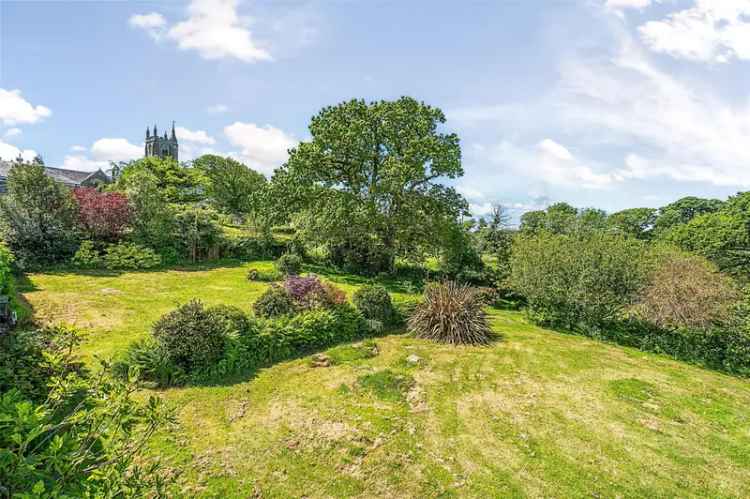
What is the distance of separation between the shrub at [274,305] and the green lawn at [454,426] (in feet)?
6.06

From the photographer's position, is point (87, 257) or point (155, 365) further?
point (87, 257)

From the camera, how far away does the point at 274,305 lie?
11.3 meters

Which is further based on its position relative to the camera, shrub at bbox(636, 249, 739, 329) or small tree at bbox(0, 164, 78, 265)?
small tree at bbox(0, 164, 78, 265)

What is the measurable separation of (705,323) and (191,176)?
41.2m

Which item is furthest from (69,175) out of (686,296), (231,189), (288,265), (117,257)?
(686,296)

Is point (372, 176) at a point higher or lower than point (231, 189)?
lower

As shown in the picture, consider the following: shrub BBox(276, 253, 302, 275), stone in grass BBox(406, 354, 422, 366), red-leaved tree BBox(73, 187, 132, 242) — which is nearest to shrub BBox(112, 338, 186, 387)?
stone in grass BBox(406, 354, 422, 366)

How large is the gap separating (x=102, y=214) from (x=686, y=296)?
84.9ft

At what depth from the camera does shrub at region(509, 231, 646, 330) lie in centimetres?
1469

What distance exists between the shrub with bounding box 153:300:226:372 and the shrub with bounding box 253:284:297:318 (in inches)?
87.2

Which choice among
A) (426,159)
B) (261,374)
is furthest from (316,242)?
(261,374)

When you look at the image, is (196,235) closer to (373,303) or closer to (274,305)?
(274,305)

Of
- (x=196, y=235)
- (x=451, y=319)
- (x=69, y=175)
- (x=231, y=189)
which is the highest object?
(x=69, y=175)

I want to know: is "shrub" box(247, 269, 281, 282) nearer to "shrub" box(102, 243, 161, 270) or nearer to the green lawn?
"shrub" box(102, 243, 161, 270)
